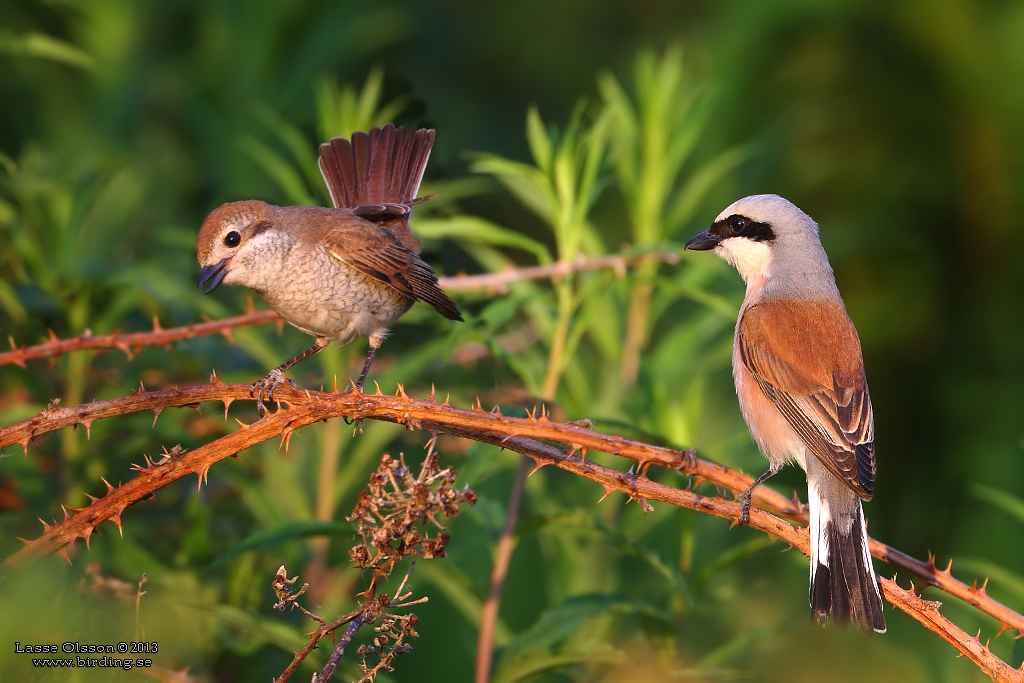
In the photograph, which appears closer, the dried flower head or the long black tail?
the dried flower head

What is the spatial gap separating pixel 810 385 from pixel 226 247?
85.2 inches

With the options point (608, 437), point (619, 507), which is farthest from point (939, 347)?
point (608, 437)

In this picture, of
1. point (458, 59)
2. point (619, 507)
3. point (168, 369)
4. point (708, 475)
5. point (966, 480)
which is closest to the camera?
point (708, 475)

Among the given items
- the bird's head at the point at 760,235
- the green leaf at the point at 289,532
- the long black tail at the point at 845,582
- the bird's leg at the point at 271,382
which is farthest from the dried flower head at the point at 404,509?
the bird's head at the point at 760,235

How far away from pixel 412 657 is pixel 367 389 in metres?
1.14

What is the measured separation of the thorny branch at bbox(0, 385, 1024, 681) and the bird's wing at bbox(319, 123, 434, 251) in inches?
64.4

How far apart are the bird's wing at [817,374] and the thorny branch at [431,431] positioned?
82 centimetres

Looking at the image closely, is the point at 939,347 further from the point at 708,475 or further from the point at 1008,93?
the point at 708,475

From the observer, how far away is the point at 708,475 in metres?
2.85

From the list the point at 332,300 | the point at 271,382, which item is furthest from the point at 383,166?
the point at 271,382

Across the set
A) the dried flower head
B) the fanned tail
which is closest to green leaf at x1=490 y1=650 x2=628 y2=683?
the dried flower head

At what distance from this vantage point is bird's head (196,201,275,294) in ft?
11.8

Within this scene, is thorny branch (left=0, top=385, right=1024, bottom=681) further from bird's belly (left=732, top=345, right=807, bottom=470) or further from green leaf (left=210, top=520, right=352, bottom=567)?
bird's belly (left=732, top=345, right=807, bottom=470)

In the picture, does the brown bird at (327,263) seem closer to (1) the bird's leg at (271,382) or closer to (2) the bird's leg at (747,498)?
(1) the bird's leg at (271,382)
